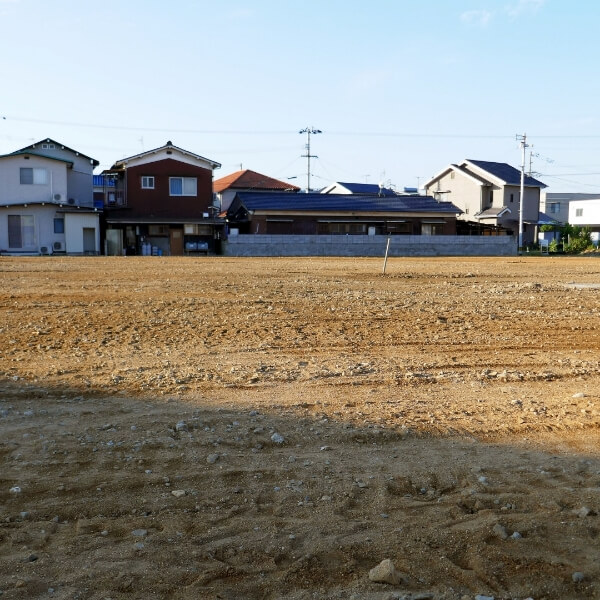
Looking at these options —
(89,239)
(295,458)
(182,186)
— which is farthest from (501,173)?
(295,458)

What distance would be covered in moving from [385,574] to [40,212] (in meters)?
40.1

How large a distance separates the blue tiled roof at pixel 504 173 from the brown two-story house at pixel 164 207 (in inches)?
976

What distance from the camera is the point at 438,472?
485cm

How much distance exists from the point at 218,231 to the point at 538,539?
4068cm

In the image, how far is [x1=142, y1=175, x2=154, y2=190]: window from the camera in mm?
43125

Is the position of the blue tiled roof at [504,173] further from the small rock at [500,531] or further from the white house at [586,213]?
the small rock at [500,531]

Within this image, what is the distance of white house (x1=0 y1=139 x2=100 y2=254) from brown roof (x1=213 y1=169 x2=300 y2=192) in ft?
77.3

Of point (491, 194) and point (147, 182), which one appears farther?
point (491, 194)

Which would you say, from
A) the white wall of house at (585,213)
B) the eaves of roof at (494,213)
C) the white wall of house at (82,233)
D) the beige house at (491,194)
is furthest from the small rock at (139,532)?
the white wall of house at (585,213)

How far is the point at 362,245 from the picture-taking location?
40.9m

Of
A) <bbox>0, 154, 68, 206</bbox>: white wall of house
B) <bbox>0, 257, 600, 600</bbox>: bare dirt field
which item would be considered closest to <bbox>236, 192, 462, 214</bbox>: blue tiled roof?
<bbox>0, 154, 68, 206</bbox>: white wall of house

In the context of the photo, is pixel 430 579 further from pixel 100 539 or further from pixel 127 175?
pixel 127 175

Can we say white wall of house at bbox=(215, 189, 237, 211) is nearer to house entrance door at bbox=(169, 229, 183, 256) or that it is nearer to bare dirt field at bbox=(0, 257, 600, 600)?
house entrance door at bbox=(169, 229, 183, 256)

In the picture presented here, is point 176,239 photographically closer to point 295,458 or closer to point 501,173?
point 501,173
